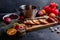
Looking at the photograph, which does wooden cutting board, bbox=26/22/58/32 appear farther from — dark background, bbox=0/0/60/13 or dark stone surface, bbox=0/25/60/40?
dark background, bbox=0/0/60/13

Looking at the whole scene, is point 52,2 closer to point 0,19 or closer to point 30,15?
point 30,15

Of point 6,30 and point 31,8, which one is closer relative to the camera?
point 6,30

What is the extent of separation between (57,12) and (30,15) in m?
0.22

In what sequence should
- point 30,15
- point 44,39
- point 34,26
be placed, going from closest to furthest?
point 44,39, point 34,26, point 30,15

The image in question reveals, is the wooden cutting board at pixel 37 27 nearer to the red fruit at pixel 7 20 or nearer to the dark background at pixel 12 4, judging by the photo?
the red fruit at pixel 7 20

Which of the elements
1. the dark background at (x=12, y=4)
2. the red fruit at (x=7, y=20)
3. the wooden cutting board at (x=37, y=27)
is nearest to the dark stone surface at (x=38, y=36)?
the wooden cutting board at (x=37, y=27)

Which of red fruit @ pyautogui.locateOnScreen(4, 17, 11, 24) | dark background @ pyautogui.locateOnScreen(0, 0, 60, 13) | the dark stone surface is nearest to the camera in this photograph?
the dark stone surface

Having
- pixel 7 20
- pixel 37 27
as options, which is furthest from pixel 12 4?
pixel 37 27

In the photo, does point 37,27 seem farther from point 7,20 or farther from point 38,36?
point 7,20

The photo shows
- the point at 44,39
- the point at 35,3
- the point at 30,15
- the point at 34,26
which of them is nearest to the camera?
the point at 44,39

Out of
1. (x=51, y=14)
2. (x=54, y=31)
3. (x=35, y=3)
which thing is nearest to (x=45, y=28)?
(x=54, y=31)

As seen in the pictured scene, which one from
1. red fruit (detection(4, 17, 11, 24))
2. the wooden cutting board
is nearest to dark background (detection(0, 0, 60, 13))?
red fruit (detection(4, 17, 11, 24))

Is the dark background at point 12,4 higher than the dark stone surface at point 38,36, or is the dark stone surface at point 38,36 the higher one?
the dark background at point 12,4

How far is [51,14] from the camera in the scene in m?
1.20
